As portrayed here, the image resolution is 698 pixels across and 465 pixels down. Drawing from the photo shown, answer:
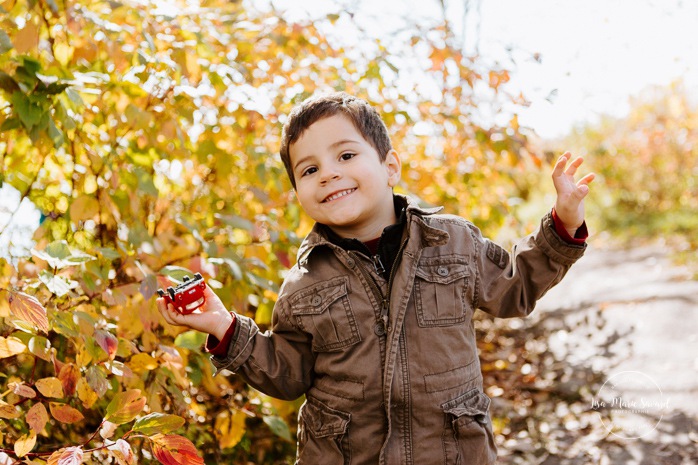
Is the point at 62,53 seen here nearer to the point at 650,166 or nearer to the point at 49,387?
the point at 49,387

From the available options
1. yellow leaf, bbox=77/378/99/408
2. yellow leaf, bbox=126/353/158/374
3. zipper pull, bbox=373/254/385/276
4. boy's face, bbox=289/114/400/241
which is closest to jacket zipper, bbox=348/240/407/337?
zipper pull, bbox=373/254/385/276

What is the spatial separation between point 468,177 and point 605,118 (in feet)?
25.9

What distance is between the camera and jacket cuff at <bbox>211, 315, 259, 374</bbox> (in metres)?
1.79

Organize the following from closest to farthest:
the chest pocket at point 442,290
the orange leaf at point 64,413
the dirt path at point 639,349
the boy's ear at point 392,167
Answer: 1. the orange leaf at point 64,413
2. the chest pocket at point 442,290
3. the boy's ear at point 392,167
4. the dirt path at point 639,349

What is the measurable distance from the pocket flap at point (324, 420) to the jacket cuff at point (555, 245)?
707 millimetres

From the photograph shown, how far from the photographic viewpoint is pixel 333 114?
1.92m

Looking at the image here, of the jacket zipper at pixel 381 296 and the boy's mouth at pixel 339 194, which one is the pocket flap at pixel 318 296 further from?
the boy's mouth at pixel 339 194

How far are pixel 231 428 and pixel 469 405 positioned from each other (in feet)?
2.64

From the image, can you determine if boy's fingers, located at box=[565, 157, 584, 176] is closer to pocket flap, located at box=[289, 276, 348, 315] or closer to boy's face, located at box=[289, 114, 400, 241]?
→ boy's face, located at box=[289, 114, 400, 241]

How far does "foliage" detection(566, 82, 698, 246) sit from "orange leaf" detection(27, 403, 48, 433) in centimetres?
736

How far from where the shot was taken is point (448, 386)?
5.90 feet

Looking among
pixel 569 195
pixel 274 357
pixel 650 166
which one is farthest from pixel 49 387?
pixel 650 166

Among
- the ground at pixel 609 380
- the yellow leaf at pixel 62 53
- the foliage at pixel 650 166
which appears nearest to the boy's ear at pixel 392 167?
the yellow leaf at pixel 62 53

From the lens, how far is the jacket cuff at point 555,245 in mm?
1826
